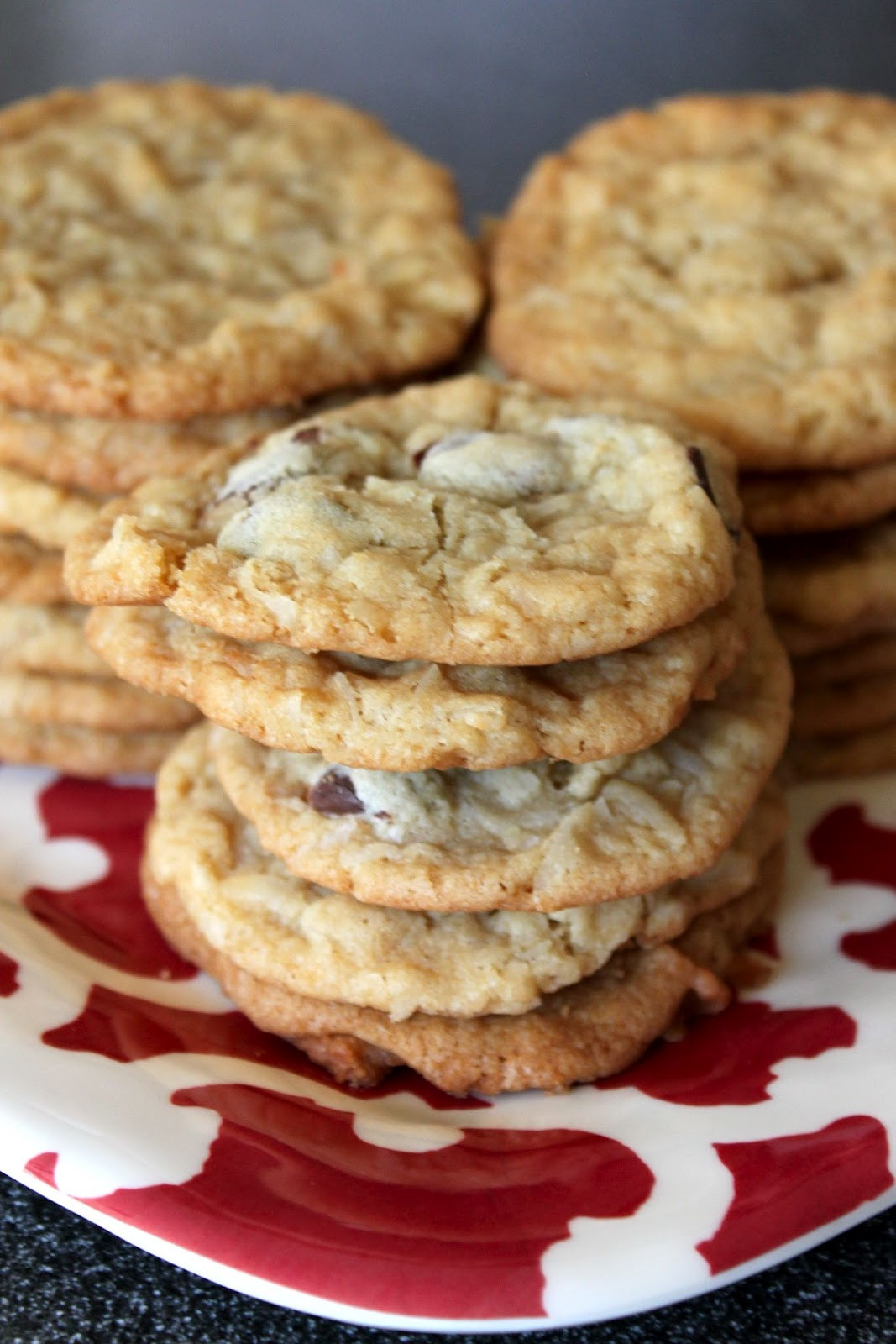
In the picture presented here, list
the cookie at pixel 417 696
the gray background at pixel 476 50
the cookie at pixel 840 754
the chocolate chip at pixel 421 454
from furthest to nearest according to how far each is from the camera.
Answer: the gray background at pixel 476 50, the cookie at pixel 840 754, the chocolate chip at pixel 421 454, the cookie at pixel 417 696

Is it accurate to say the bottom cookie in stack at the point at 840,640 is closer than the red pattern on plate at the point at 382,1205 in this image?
No

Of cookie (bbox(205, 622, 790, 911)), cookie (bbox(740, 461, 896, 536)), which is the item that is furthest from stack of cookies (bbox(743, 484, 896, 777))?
cookie (bbox(205, 622, 790, 911))

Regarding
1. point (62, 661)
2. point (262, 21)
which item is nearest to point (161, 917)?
point (62, 661)

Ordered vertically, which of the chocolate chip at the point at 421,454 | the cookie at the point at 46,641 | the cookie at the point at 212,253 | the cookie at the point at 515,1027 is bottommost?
the cookie at the point at 515,1027

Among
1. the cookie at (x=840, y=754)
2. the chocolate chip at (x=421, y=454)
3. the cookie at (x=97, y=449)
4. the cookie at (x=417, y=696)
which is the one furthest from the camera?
the cookie at (x=840, y=754)

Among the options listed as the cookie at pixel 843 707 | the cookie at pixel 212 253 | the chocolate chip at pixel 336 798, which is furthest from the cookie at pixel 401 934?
the cookie at pixel 212 253

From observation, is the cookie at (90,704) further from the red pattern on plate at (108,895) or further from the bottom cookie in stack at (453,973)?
the bottom cookie in stack at (453,973)

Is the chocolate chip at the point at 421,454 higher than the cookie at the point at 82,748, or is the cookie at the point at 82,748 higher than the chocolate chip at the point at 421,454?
the chocolate chip at the point at 421,454

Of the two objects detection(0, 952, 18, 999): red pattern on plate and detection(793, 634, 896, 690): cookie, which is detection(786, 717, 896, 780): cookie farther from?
detection(0, 952, 18, 999): red pattern on plate
